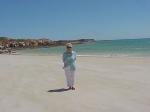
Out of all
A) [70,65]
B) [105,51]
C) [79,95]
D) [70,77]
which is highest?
[70,65]

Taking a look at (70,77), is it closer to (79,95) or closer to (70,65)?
(70,65)

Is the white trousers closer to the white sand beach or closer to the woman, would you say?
the woman

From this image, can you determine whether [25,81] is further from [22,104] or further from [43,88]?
[22,104]

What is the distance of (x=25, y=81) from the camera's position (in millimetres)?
11969

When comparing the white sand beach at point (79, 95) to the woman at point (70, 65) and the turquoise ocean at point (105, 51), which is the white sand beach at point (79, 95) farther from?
the turquoise ocean at point (105, 51)

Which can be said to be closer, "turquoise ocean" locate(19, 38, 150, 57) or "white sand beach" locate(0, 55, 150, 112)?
"white sand beach" locate(0, 55, 150, 112)

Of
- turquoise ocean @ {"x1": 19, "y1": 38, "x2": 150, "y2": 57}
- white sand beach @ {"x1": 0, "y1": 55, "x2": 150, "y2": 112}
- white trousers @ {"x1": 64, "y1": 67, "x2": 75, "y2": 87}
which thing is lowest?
turquoise ocean @ {"x1": 19, "y1": 38, "x2": 150, "y2": 57}

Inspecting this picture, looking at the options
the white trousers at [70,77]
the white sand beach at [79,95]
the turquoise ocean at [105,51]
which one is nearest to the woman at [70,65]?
the white trousers at [70,77]

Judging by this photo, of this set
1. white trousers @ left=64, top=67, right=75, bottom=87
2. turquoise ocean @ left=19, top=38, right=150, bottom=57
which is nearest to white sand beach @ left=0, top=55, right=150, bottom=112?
white trousers @ left=64, top=67, right=75, bottom=87

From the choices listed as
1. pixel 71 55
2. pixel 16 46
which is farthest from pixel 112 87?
pixel 16 46

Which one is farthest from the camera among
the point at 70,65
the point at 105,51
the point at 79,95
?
the point at 105,51

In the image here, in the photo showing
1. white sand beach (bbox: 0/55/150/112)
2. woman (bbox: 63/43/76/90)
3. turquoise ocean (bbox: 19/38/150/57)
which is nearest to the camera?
white sand beach (bbox: 0/55/150/112)

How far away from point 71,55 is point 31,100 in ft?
6.82

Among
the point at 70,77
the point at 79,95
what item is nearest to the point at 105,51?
the point at 70,77
